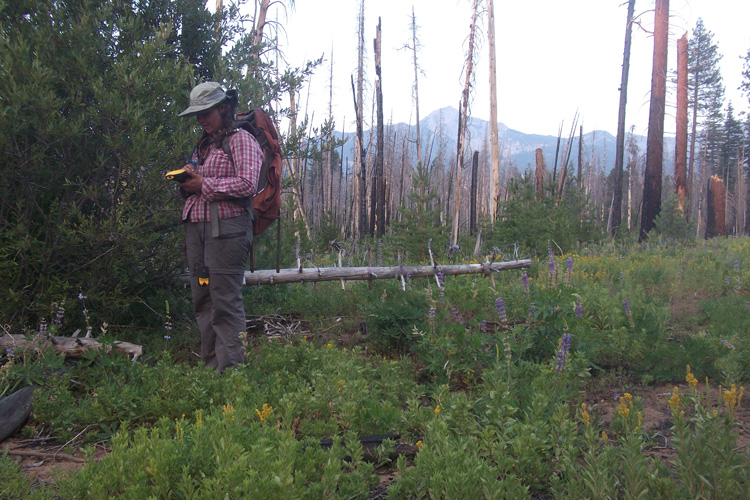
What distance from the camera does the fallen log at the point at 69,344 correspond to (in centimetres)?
366

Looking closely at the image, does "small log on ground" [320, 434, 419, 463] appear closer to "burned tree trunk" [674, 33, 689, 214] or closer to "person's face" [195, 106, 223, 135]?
"person's face" [195, 106, 223, 135]

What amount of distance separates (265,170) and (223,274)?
961mm

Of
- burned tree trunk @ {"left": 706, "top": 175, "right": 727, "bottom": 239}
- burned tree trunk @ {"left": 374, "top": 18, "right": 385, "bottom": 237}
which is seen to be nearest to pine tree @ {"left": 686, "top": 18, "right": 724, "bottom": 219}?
burned tree trunk @ {"left": 706, "top": 175, "right": 727, "bottom": 239}

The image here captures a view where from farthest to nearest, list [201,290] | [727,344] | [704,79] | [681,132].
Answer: [704,79] < [681,132] < [727,344] < [201,290]

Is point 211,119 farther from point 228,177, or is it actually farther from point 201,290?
point 201,290

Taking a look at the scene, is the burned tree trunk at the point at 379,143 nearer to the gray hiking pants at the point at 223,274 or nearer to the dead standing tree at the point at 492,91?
the dead standing tree at the point at 492,91

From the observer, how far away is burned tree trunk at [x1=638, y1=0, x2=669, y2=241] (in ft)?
46.9

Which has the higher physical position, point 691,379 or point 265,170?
point 265,170

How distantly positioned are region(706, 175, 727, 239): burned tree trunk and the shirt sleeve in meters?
24.2

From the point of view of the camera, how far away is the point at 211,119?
3.83 metres

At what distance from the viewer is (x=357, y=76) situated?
19562mm

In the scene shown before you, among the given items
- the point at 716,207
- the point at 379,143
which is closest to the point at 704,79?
the point at 716,207

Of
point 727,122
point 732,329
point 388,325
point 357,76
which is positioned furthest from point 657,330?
point 727,122

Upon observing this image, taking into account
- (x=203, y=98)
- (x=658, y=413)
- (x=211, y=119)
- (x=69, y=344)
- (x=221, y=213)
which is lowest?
(x=658, y=413)
